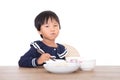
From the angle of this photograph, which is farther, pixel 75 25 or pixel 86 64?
pixel 75 25

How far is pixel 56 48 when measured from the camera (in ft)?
5.84

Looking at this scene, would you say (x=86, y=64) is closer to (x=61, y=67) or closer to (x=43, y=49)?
(x=61, y=67)

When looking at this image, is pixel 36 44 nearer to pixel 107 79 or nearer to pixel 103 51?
pixel 107 79

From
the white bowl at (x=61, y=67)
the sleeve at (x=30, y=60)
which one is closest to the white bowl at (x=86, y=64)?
the white bowl at (x=61, y=67)

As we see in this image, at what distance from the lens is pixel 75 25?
8.21 ft

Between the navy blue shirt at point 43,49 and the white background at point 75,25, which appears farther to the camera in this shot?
the white background at point 75,25

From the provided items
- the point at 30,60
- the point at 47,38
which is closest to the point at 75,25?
the point at 47,38

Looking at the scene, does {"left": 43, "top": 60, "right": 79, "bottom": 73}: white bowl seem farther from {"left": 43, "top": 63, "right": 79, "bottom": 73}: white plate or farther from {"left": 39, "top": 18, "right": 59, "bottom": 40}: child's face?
{"left": 39, "top": 18, "right": 59, "bottom": 40}: child's face

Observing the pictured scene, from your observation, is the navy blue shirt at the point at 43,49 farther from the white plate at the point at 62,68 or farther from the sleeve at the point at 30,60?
the white plate at the point at 62,68

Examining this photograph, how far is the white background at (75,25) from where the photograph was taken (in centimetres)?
249

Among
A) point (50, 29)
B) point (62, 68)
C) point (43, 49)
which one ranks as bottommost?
point (62, 68)

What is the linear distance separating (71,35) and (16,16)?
0.51 metres

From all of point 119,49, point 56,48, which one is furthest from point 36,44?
point 119,49

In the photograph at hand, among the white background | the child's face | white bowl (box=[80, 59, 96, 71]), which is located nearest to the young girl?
the child's face
